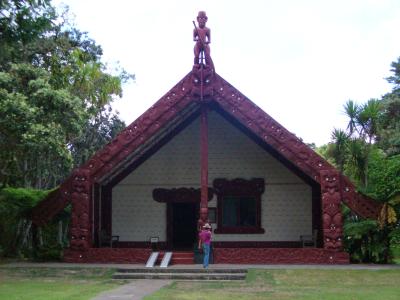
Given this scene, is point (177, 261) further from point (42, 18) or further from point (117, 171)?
point (42, 18)

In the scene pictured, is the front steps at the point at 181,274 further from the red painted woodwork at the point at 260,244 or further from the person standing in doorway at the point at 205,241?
the red painted woodwork at the point at 260,244

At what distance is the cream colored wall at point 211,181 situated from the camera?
2252 centimetres

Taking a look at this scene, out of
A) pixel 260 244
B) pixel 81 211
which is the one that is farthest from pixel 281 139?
pixel 81 211

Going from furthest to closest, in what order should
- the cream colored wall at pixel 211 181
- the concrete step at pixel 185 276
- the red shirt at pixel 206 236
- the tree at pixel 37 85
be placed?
the cream colored wall at pixel 211 181 < the red shirt at pixel 206 236 < the concrete step at pixel 185 276 < the tree at pixel 37 85

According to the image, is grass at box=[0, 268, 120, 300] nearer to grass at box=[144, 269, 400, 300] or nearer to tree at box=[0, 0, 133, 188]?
grass at box=[144, 269, 400, 300]

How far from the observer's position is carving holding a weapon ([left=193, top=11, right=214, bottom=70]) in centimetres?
1947

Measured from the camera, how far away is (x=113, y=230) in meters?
23.1

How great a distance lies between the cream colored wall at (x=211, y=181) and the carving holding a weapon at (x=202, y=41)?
368 centimetres

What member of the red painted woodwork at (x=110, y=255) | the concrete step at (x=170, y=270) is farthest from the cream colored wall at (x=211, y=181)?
the concrete step at (x=170, y=270)

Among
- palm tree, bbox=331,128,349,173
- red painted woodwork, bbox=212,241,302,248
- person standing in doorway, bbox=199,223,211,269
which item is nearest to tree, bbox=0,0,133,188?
person standing in doorway, bbox=199,223,211,269

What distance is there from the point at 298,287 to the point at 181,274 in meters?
3.77

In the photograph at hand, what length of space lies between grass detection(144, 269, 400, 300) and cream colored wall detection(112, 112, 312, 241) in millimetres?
5784

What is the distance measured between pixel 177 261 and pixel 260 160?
569cm

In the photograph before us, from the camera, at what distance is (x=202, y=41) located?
19.4 metres
